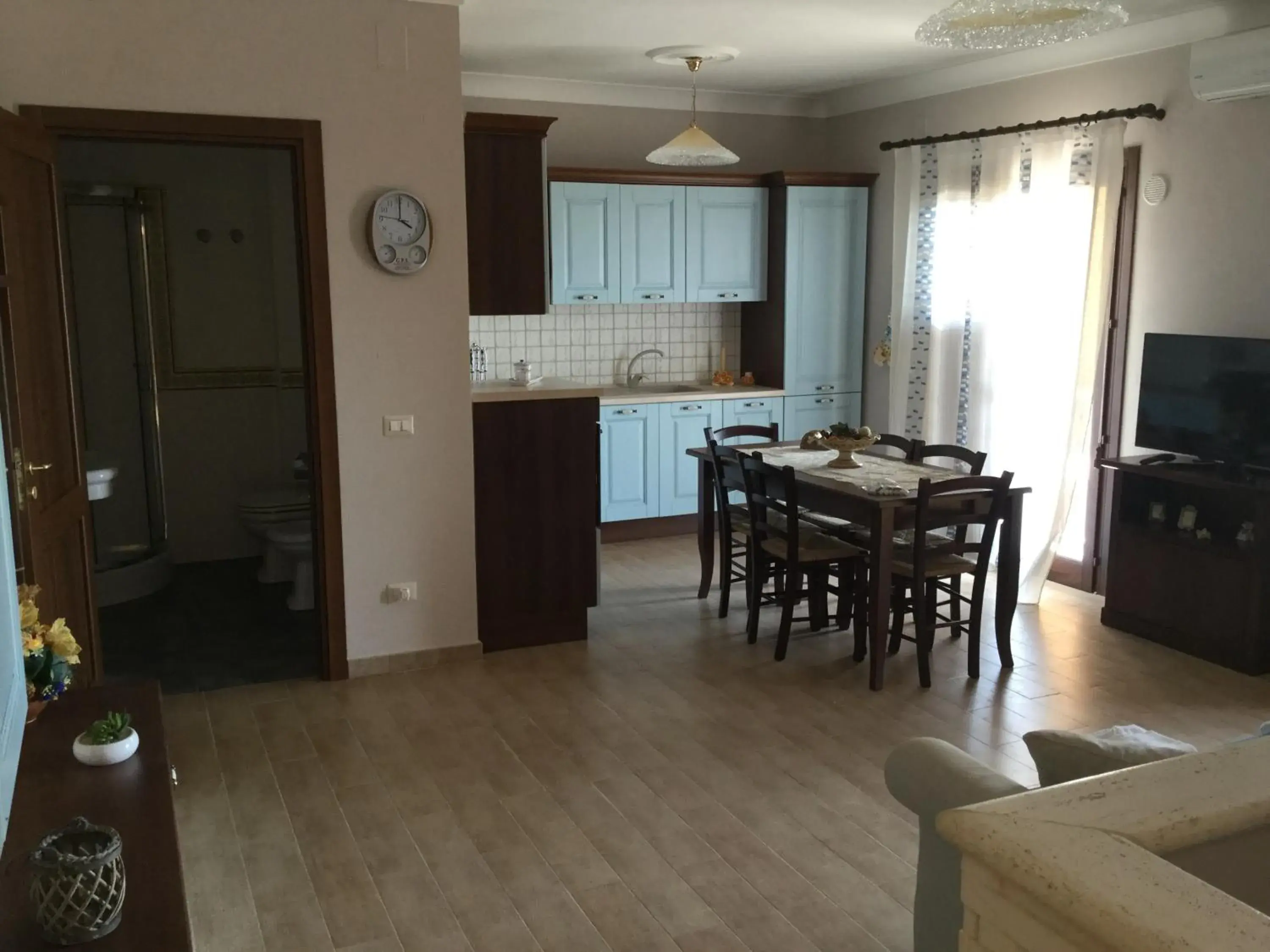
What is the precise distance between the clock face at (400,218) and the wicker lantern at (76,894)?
9.70ft

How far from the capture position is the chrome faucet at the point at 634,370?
7.18 m

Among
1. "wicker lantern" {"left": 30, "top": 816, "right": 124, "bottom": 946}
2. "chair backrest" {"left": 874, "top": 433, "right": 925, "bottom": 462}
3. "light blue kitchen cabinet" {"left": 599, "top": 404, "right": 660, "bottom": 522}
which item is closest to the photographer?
"wicker lantern" {"left": 30, "top": 816, "right": 124, "bottom": 946}

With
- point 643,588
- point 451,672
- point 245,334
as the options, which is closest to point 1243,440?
point 643,588

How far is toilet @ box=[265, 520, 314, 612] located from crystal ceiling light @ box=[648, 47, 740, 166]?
2572mm

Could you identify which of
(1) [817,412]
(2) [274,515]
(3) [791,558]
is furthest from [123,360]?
(1) [817,412]

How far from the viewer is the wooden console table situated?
1754mm

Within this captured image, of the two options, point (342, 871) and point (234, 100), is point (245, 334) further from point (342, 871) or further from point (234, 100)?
point (342, 871)

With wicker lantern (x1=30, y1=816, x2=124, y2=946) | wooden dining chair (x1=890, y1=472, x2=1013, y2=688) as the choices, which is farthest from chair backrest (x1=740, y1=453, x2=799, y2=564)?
wicker lantern (x1=30, y1=816, x2=124, y2=946)

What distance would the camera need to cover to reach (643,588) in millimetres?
5879

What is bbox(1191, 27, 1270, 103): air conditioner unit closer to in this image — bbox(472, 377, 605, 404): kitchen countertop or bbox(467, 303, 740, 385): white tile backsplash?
bbox(472, 377, 605, 404): kitchen countertop

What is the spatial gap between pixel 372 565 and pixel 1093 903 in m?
3.73

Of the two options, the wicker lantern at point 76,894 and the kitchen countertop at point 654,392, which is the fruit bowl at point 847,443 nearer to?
the kitchen countertop at point 654,392

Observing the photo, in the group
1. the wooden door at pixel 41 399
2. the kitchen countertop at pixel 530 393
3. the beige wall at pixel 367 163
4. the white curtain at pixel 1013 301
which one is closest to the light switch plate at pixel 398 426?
the beige wall at pixel 367 163

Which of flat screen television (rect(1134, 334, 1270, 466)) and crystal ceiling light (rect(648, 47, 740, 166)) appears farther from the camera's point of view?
crystal ceiling light (rect(648, 47, 740, 166))
